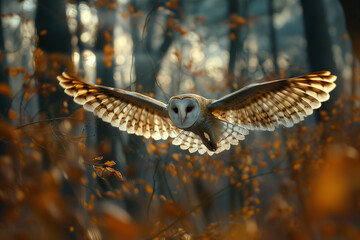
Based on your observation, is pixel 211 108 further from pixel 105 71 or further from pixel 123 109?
pixel 105 71

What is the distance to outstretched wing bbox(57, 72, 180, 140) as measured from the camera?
1.78 meters

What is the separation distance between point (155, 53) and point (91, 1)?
114cm

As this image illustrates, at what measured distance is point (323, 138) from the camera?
10.2ft

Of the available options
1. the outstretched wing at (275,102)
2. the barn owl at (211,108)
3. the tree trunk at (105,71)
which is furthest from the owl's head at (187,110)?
the tree trunk at (105,71)

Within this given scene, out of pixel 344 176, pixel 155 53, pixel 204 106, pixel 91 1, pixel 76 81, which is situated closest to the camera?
pixel 344 176

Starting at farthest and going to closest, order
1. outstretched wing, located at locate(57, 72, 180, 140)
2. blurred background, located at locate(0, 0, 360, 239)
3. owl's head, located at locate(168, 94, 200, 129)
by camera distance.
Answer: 1. outstretched wing, located at locate(57, 72, 180, 140)
2. owl's head, located at locate(168, 94, 200, 129)
3. blurred background, located at locate(0, 0, 360, 239)

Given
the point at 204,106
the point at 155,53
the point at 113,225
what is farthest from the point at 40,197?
the point at 155,53

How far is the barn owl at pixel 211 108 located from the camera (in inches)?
60.4

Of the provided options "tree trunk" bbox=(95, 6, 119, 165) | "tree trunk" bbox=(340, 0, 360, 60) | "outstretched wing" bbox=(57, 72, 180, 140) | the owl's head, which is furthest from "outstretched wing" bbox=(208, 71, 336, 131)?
"tree trunk" bbox=(95, 6, 119, 165)

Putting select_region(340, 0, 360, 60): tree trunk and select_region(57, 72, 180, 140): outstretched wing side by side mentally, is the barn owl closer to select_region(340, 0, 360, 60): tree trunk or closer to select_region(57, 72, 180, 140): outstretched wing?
select_region(57, 72, 180, 140): outstretched wing

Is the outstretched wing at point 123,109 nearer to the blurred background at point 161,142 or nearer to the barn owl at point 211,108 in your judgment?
the barn owl at point 211,108

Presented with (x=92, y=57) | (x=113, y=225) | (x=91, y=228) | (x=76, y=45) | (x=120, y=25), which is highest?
(x=120, y=25)

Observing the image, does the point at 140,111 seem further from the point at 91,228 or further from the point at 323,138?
the point at 323,138

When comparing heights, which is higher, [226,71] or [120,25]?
[120,25]
